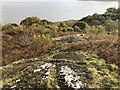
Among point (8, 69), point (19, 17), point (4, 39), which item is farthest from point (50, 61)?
point (19, 17)

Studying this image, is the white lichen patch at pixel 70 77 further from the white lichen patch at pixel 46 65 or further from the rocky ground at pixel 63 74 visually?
the white lichen patch at pixel 46 65

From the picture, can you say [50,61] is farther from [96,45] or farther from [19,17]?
[19,17]

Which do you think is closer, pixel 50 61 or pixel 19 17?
pixel 50 61

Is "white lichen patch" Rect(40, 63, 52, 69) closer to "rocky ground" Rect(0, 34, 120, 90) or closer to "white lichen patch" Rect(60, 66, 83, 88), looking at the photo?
"rocky ground" Rect(0, 34, 120, 90)

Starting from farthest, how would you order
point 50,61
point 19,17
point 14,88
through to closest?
1. point 19,17
2. point 50,61
3. point 14,88

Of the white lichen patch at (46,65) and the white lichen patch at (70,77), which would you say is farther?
the white lichen patch at (46,65)

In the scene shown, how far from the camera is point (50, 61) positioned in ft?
19.0

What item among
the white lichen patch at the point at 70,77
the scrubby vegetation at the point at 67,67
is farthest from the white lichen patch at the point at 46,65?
the white lichen patch at the point at 70,77

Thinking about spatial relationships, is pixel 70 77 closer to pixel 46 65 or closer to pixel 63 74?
pixel 63 74

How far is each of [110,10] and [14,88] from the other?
21.3 meters

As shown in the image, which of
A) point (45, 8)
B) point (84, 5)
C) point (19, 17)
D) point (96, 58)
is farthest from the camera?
point (84, 5)

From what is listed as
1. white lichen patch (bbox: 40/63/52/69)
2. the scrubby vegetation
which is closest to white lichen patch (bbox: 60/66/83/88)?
the scrubby vegetation

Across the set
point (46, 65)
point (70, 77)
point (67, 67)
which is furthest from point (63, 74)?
point (46, 65)

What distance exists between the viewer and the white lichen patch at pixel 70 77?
4.91 meters
